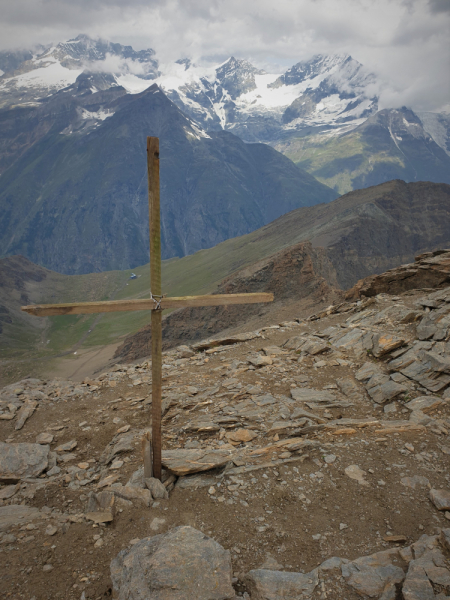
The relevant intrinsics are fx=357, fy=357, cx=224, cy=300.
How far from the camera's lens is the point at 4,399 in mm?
12859

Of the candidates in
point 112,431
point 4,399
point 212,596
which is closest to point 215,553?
point 212,596

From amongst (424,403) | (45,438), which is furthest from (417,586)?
(45,438)

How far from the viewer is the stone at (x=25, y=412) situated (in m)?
11.3

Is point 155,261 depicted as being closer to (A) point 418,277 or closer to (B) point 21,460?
(B) point 21,460

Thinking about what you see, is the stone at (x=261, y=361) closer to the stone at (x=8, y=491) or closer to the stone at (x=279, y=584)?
the stone at (x=8, y=491)

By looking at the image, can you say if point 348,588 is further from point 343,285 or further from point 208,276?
point 208,276

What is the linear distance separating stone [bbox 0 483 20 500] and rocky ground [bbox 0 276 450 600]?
0.11 ft

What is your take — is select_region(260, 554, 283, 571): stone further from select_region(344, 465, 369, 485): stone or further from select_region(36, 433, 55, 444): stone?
select_region(36, 433, 55, 444): stone

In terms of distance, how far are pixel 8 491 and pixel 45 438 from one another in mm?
2358

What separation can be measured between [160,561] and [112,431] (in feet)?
19.8

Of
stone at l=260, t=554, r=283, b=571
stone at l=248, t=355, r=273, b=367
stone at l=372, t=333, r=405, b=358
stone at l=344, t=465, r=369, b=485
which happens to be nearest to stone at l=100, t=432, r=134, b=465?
stone at l=260, t=554, r=283, b=571

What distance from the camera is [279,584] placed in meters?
4.95

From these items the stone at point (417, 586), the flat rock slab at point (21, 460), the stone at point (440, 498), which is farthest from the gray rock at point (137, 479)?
the stone at point (440, 498)

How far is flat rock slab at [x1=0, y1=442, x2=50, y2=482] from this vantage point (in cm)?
840
